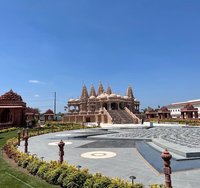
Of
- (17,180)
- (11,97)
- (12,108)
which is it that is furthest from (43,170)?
(11,97)

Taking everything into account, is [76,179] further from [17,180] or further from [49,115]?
[49,115]

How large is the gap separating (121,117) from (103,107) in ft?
21.7

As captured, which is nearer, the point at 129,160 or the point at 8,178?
the point at 8,178

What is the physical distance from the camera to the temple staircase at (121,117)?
48969 millimetres

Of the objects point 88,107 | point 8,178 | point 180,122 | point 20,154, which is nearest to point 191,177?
point 8,178

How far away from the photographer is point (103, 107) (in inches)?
2178

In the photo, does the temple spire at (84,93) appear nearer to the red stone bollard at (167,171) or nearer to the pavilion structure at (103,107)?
the pavilion structure at (103,107)

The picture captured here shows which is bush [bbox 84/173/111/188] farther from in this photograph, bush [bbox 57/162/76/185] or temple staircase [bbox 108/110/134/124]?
temple staircase [bbox 108/110/134/124]

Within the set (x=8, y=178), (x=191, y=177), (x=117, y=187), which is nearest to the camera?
(x=117, y=187)

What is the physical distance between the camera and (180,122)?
47250 mm

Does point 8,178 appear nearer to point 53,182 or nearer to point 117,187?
point 53,182

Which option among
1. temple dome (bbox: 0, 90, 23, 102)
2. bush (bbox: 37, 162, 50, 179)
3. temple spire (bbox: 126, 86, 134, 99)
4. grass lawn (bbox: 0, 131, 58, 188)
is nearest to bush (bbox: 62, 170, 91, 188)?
grass lawn (bbox: 0, 131, 58, 188)

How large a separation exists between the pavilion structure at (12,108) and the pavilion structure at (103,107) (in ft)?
66.2

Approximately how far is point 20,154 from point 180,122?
42.4m
